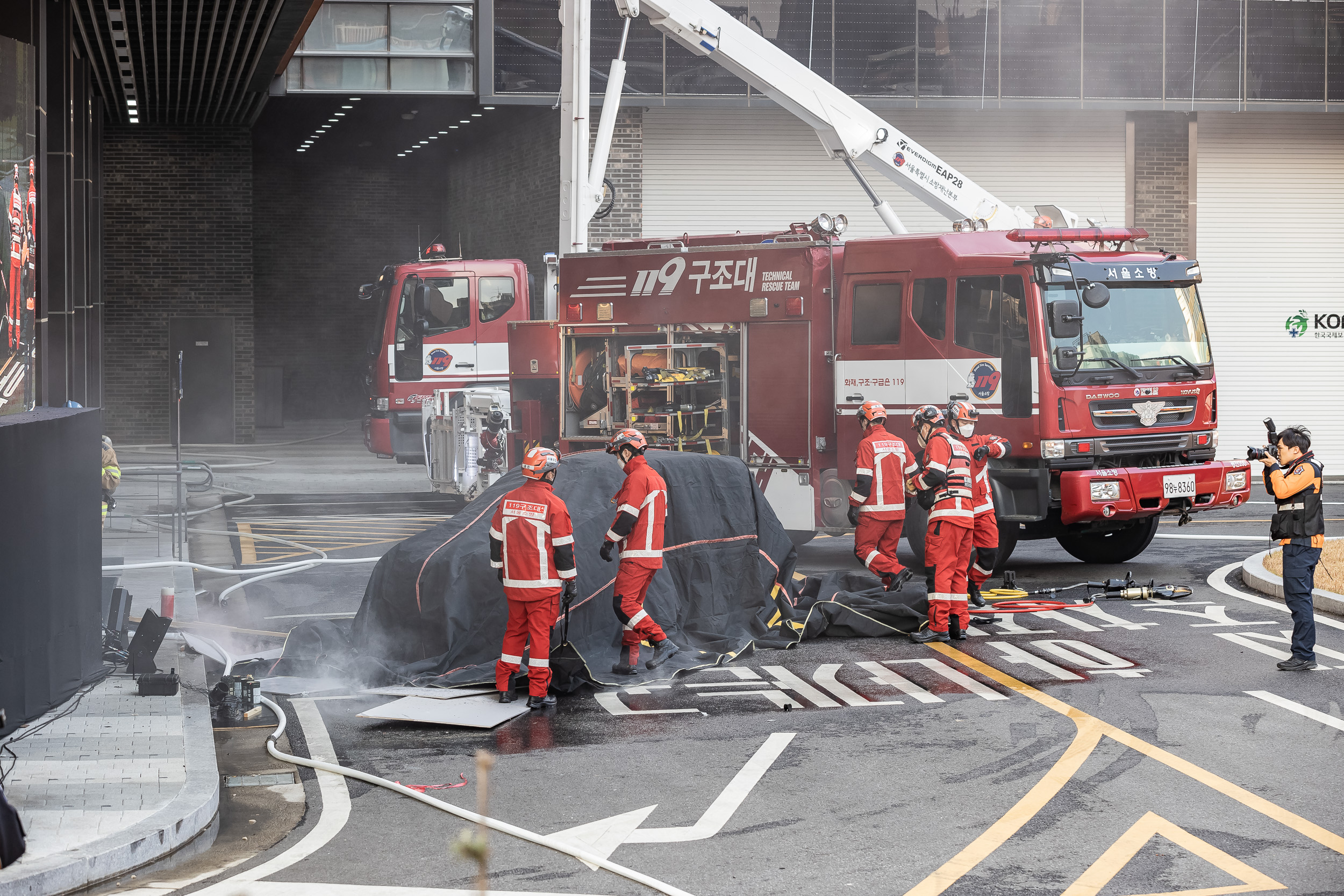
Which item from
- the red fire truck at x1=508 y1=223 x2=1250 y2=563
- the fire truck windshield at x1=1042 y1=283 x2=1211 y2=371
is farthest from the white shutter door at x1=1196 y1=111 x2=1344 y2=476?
the fire truck windshield at x1=1042 y1=283 x2=1211 y2=371

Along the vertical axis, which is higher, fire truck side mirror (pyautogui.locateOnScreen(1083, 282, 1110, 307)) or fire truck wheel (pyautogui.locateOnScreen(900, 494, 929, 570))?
fire truck side mirror (pyautogui.locateOnScreen(1083, 282, 1110, 307))

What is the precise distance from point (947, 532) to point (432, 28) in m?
15.7

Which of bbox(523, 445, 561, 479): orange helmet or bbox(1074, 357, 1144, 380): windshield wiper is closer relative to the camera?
bbox(523, 445, 561, 479): orange helmet

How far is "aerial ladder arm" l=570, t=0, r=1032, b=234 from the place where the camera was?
1617 centimetres

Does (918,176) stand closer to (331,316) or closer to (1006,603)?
(1006,603)

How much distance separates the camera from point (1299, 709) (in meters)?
8.37

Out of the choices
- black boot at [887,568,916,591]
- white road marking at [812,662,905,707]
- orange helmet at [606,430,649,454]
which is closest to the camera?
white road marking at [812,662,905,707]

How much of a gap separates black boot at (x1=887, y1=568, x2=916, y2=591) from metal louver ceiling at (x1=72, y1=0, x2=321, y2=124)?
853cm

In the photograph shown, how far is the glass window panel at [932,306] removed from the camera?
13.0 meters

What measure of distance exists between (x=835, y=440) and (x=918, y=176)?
4.55 m

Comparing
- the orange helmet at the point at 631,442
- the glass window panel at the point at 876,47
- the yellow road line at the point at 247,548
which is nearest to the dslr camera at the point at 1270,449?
the orange helmet at the point at 631,442

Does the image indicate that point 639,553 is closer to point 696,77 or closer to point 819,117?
point 819,117

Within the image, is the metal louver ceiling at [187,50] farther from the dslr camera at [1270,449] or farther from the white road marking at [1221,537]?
the white road marking at [1221,537]

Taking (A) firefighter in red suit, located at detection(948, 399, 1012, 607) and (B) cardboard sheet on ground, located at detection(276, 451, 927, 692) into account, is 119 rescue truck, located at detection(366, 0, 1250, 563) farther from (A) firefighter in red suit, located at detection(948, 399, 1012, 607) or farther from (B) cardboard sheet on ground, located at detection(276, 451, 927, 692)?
(B) cardboard sheet on ground, located at detection(276, 451, 927, 692)
